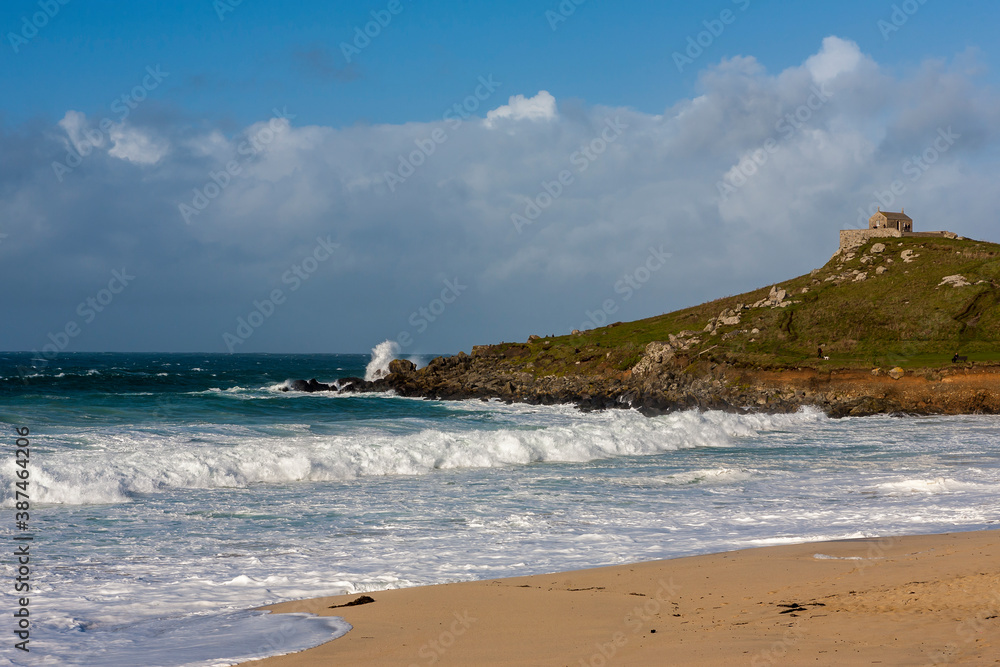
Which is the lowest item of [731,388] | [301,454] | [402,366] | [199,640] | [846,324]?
[199,640]

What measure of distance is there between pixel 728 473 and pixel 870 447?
32.4ft

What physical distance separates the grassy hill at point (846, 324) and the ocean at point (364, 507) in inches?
949

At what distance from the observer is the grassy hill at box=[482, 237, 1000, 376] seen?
56.0 meters

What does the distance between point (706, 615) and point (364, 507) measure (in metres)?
9.74

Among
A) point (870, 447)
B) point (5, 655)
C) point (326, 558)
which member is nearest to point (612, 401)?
point (870, 447)

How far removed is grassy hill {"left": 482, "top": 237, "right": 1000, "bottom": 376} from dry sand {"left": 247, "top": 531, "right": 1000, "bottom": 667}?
4444 centimetres

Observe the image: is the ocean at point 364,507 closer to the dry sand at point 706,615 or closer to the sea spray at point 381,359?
the dry sand at point 706,615

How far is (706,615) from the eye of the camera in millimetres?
8469

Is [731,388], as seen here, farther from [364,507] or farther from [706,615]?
[706,615]

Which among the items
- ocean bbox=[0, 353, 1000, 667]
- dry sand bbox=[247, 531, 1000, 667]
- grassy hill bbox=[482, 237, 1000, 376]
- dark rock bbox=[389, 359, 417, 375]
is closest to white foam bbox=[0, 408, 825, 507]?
ocean bbox=[0, 353, 1000, 667]

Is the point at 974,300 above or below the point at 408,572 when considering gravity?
above

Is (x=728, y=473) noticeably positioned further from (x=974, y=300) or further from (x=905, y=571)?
(x=974, y=300)

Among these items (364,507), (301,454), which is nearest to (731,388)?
(301,454)

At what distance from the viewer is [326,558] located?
11828mm
